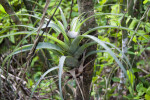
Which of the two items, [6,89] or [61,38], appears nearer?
[61,38]

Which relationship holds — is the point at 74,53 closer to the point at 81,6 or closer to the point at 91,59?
the point at 91,59

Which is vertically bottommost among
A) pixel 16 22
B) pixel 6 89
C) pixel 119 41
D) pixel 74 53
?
pixel 6 89

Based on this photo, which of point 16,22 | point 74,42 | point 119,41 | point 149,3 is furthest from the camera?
point 119,41

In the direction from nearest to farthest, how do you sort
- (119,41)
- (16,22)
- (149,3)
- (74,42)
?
(74,42) < (149,3) < (16,22) < (119,41)

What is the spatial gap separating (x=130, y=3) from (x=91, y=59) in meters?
0.62

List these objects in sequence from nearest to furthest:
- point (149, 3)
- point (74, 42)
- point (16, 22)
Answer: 1. point (74, 42)
2. point (149, 3)
3. point (16, 22)

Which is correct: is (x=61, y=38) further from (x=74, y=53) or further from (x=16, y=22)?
(x=16, y=22)

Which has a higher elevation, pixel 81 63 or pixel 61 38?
pixel 61 38

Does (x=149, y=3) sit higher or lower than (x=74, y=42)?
higher

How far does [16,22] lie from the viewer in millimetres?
1217

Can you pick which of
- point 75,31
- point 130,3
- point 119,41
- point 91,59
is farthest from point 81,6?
point 119,41

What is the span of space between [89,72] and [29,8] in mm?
715

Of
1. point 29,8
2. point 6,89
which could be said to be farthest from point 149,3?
point 6,89

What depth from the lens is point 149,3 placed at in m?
0.94
